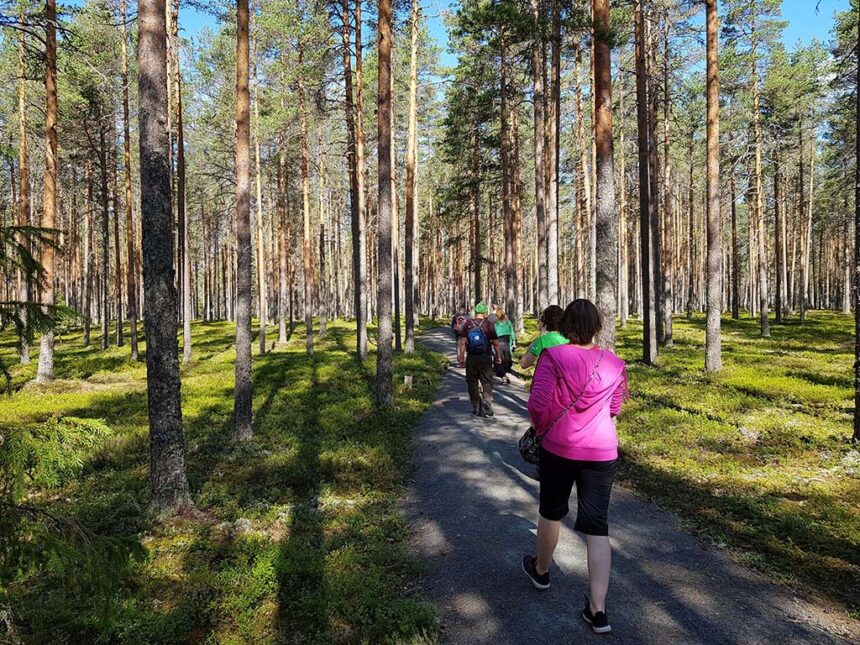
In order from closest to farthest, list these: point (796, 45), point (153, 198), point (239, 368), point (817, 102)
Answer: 1. point (153, 198)
2. point (239, 368)
3. point (796, 45)
4. point (817, 102)

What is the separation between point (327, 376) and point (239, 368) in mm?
6751

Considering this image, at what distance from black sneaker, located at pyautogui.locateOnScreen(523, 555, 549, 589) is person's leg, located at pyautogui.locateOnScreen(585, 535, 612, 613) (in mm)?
618

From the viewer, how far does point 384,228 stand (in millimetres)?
12016

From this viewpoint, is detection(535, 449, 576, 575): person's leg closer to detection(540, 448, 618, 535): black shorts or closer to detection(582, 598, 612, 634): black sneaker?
detection(540, 448, 618, 535): black shorts

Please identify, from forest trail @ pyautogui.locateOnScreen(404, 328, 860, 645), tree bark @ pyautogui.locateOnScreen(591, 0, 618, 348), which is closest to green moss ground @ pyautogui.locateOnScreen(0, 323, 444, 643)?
forest trail @ pyautogui.locateOnScreen(404, 328, 860, 645)

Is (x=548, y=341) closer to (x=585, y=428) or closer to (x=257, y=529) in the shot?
(x=585, y=428)

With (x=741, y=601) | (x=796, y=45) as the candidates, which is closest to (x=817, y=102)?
(x=796, y=45)

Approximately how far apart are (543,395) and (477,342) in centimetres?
694

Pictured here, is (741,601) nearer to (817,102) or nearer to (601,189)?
(601,189)

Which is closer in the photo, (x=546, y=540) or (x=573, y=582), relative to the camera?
(x=546, y=540)

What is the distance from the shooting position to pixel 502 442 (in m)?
8.95

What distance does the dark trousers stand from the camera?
10477mm

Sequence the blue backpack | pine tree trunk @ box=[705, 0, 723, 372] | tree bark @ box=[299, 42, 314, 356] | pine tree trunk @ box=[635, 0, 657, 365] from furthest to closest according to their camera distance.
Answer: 1. tree bark @ box=[299, 42, 314, 356]
2. pine tree trunk @ box=[635, 0, 657, 365]
3. pine tree trunk @ box=[705, 0, 723, 372]
4. the blue backpack

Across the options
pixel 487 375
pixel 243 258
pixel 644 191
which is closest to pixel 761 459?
pixel 487 375
